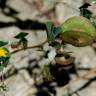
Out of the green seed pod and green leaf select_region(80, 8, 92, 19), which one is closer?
the green seed pod

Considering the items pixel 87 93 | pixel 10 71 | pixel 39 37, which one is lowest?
pixel 87 93

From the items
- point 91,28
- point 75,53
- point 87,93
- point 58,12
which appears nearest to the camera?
point 91,28

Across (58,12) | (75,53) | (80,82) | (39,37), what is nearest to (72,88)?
(80,82)

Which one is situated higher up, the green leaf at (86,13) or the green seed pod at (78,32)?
the green leaf at (86,13)

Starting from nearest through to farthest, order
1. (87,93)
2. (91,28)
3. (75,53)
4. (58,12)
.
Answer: (91,28) < (87,93) < (75,53) < (58,12)

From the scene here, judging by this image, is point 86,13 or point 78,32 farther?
point 86,13

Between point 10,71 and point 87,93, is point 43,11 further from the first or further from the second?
point 87,93

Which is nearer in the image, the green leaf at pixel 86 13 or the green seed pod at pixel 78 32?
the green seed pod at pixel 78 32

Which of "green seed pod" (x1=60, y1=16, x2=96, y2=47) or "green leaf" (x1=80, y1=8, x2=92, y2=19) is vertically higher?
"green leaf" (x1=80, y1=8, x2=92, y2=19)
